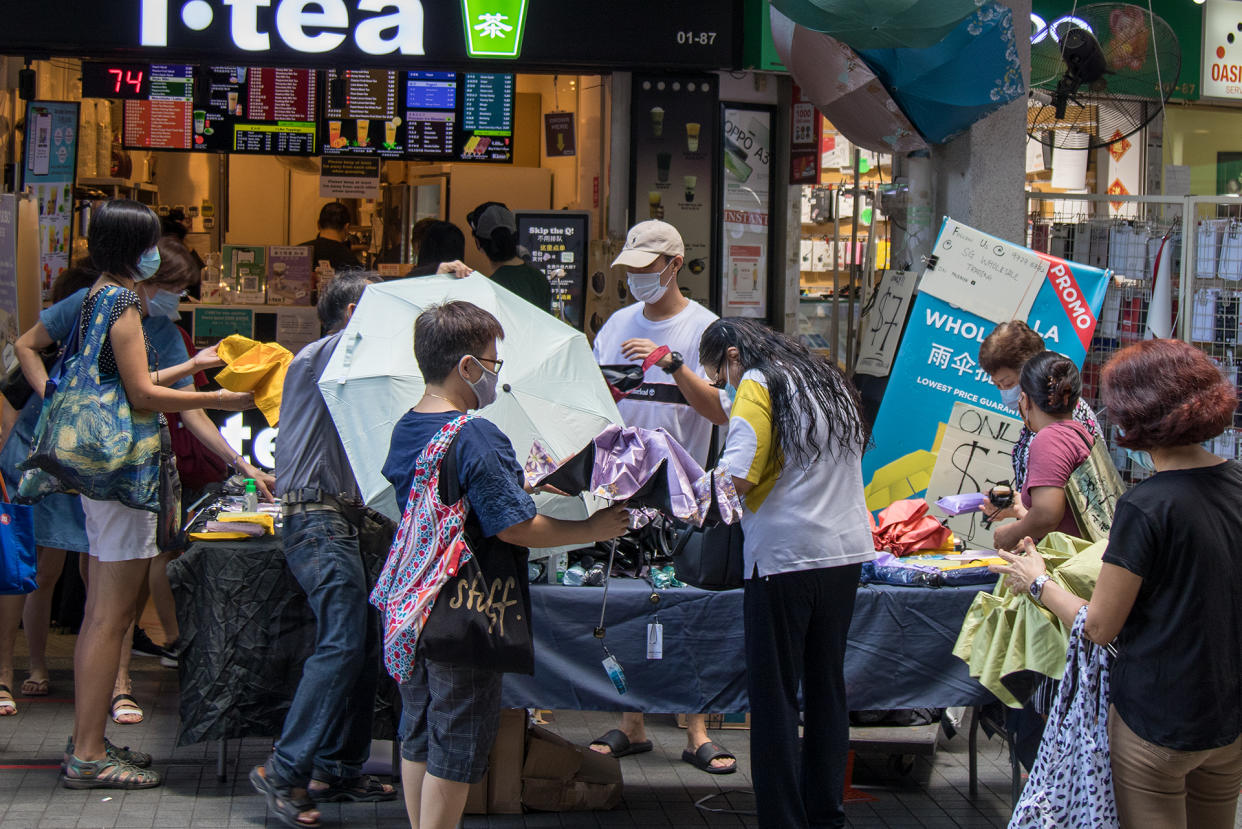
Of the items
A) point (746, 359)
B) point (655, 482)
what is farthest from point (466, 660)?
point (746, 359)

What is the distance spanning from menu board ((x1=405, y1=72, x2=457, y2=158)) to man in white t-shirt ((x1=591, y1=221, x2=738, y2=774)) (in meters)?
3.23

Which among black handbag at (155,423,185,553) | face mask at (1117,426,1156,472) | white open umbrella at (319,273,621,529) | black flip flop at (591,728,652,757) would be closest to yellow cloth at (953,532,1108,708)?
white open umbrella at (319,273,621,529)

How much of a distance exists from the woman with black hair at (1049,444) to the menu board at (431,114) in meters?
4.65

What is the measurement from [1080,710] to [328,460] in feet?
8.01

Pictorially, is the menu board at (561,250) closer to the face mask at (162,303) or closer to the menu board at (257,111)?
the menu board at (257,111)

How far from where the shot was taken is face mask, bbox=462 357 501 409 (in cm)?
338

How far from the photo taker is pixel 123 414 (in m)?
4.38

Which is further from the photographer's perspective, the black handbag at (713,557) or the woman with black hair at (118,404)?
the woman with black hair at (118,404)

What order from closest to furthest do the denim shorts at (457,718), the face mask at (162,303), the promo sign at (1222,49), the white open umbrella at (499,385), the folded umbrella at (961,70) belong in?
the denim shorts at (457,718) < the white open umbrella at (499,385) < the face mask at (162,303) < the folded umbrella at (961,70) < the promo sign at (1222,49)

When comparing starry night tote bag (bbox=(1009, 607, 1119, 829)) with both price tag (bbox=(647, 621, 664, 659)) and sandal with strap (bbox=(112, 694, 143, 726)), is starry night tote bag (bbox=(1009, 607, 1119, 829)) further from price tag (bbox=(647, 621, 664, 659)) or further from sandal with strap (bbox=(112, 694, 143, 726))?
sandal with strap (bbox=(112, 694, 143, 726))

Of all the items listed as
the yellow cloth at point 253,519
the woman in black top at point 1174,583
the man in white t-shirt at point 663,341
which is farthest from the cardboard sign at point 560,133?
the woman in black top at point 1174,583

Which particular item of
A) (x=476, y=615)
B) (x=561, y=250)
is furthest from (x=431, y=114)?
(x=476, y=615)

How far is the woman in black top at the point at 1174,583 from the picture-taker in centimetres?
293

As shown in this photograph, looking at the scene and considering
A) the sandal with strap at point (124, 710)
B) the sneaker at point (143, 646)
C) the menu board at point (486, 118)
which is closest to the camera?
the sandal with strap at point (124, 710)
